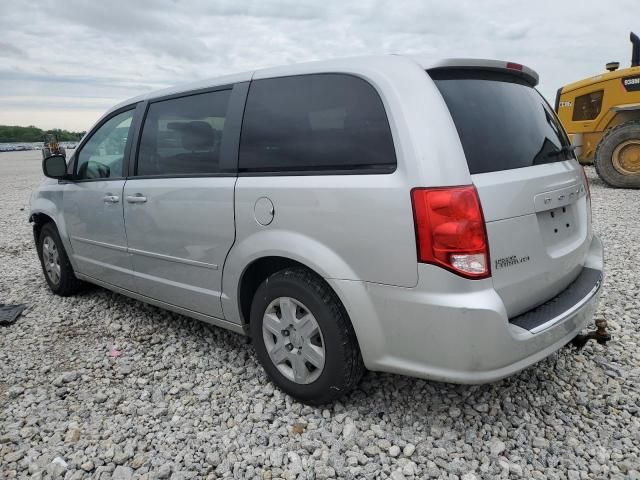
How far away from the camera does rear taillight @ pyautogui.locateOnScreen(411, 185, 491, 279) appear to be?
1991mm

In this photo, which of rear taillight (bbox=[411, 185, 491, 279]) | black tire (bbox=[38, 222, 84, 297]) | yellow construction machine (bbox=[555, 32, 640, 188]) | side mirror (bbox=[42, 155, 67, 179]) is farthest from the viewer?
yellow construction machine (bbox=[555, 32, 640, 188])

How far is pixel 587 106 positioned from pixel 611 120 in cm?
60

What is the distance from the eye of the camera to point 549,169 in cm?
242

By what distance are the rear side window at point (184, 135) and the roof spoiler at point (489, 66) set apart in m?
1.29

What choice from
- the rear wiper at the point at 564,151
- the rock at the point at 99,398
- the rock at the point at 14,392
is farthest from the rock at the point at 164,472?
the rear wiper at the point at 564,151

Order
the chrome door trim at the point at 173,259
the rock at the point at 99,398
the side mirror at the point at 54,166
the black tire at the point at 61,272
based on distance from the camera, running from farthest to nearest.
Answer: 1. the black tire at the point at 61,272
2. the side mirror at the point at 54,166
3. the chrome door trim at the point at 173,259
4. the rock at the point at 99,398

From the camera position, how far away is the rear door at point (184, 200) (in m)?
2.81

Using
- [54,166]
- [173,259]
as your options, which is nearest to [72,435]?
[173,259]

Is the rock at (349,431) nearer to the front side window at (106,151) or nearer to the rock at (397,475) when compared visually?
the rock at (397,475)

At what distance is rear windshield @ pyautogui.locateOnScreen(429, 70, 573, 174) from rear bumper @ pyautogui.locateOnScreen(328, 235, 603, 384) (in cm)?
54

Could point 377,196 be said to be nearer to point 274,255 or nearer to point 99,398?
point 274,255

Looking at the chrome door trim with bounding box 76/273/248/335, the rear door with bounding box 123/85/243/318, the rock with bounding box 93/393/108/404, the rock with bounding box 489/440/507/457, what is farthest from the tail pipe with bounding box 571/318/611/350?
the rock with bounding box 93/393/108/404

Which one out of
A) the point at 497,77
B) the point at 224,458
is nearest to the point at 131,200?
the point at 224,458

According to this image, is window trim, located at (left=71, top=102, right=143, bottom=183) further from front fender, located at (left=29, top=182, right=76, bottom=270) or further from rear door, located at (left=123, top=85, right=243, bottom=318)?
front fender, located at (left=29, top=182, right=76, bottom=270)
